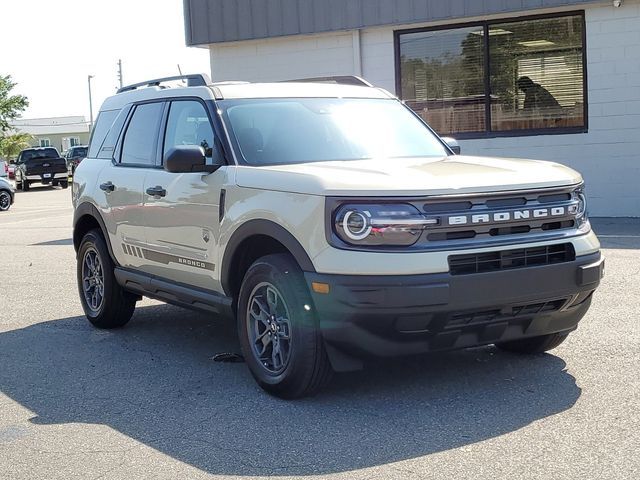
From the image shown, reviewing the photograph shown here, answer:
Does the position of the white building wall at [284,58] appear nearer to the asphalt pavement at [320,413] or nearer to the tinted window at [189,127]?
the asphalt pavement at [320,413]

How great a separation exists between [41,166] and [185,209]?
Answer: 33493 mm

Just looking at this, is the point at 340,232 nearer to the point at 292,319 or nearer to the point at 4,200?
the point at 292,319

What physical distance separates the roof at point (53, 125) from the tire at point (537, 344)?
89.6 meters

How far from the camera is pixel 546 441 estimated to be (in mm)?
4500

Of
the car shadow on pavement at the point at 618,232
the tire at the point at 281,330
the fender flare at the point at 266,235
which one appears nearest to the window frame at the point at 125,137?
the fender flare at the point at 266,235

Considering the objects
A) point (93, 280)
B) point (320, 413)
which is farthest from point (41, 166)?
point (320, 413)

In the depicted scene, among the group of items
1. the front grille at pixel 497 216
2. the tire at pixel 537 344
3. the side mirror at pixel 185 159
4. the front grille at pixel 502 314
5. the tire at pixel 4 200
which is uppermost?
the side mirror at pixel 185 159

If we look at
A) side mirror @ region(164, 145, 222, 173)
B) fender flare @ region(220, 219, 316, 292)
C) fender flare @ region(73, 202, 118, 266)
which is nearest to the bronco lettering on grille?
fender flare @ region(220, 219, 316, 292)

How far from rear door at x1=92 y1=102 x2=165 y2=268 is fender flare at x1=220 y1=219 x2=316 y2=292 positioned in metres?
1.31

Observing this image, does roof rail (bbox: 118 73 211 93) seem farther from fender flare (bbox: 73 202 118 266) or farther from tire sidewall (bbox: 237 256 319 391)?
tire sidewall (bbox: 237 256 319 391)

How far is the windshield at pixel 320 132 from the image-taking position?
6.02 meters

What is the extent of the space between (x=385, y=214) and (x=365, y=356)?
0.81 m

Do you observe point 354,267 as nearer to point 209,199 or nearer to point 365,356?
point 365,356

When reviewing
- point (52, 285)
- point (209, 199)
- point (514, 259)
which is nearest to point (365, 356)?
point (514, 259)
